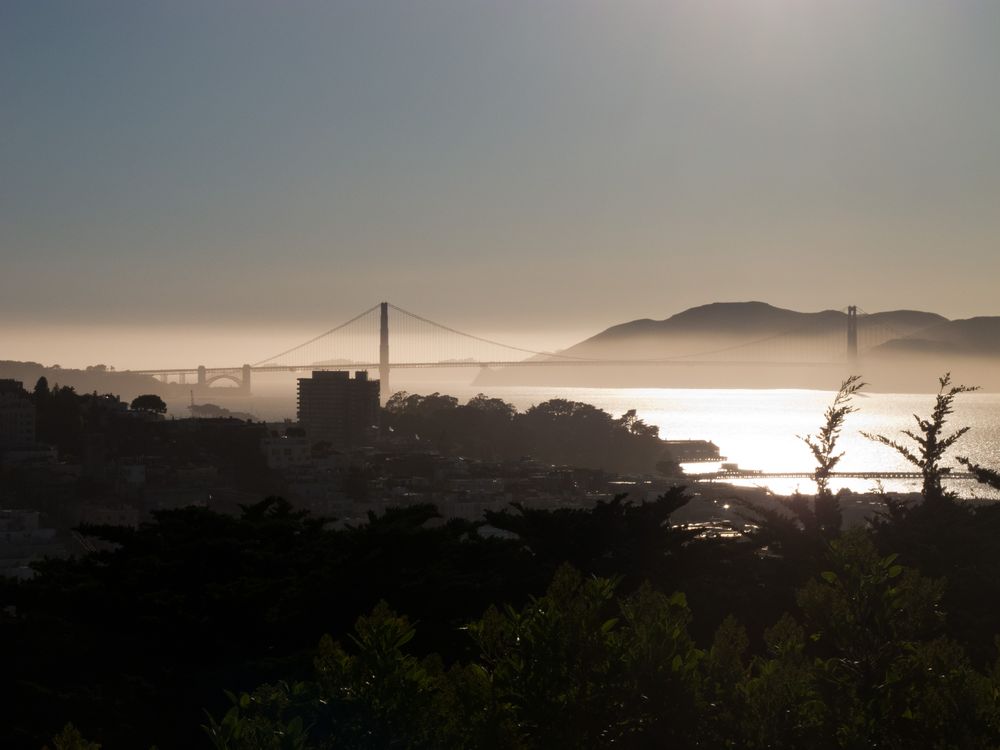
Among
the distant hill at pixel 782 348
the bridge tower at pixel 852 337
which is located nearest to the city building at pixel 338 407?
the distant hill at pixel 782 348

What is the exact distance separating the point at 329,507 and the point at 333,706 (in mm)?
29169

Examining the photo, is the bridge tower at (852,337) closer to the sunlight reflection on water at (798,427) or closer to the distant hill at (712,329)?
the sunlight reflection on water at (798,427)

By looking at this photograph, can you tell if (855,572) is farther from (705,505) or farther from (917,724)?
(705,505)

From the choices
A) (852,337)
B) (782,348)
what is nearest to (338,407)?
(852,337)

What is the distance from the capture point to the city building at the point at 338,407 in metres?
60.5

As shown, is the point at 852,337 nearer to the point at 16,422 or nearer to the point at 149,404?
the point at 149,404

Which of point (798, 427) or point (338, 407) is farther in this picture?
point (798, 427)

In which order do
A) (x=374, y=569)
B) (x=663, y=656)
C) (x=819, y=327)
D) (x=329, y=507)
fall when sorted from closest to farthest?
(x=663, y=656), (x=374, y=569), (x=329, y=507), (x=819, y=327)

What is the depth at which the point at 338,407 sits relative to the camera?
62.3 m

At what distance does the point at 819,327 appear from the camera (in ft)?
415

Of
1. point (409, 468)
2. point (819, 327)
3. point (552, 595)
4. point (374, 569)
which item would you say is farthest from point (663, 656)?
point (819, 327)

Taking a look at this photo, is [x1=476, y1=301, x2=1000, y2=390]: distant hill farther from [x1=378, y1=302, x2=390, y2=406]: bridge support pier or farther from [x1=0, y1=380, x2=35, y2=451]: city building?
[x1=0, y1=380, x2=35, y2=451]: city building

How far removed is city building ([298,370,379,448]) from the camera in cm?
6053

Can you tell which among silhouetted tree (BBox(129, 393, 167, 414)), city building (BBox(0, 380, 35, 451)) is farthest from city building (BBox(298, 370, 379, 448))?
city building (BBox(0, 380, 35, 451))
